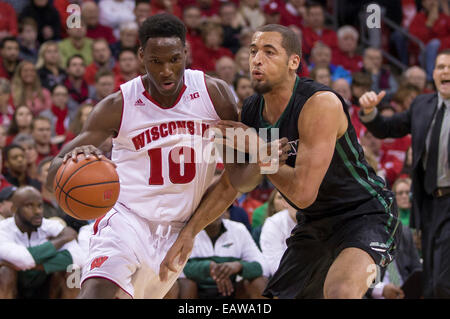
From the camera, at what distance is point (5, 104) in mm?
7590

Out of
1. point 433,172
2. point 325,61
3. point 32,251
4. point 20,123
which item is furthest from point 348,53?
point 32,251

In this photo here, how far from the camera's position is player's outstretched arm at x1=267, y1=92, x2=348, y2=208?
352 cm

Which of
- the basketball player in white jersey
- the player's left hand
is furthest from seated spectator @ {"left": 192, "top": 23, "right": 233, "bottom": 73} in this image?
A: the player's left hand

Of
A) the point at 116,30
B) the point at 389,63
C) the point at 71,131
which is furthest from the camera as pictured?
the point at 389,63

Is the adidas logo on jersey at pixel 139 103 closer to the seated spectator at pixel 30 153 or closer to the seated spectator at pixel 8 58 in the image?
the seated spectator at pixel 30 153

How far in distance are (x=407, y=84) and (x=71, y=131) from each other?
433cm

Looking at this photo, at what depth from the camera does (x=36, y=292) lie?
5.69m

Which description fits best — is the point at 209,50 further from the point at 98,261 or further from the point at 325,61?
the point at 98,261

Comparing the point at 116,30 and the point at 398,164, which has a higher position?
the point at 116,30

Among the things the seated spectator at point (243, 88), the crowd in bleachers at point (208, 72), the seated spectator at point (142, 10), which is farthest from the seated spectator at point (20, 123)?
the seated spectator at point (142, 10)

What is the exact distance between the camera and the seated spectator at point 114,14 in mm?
9336

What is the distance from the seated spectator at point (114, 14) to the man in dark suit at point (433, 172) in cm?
498
